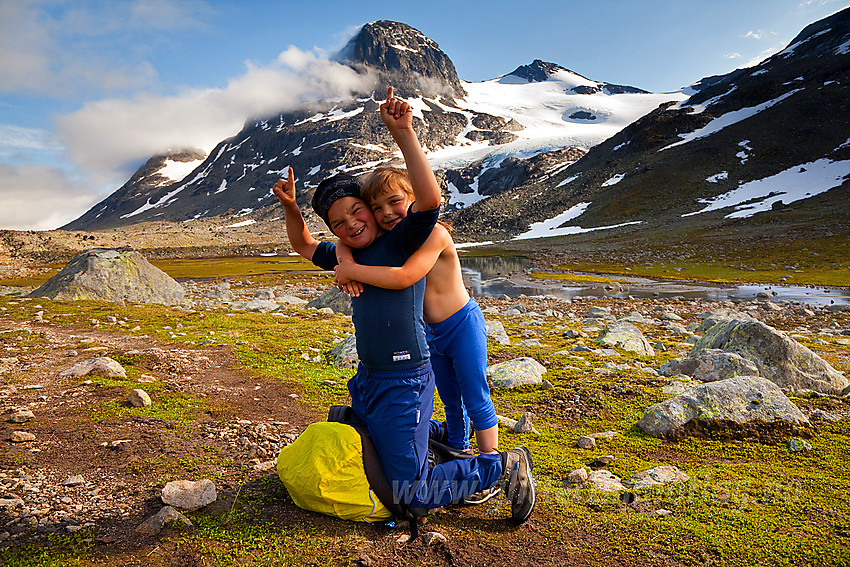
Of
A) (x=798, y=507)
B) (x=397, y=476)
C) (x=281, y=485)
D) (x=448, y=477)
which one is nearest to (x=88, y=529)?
(x=281, y=485)

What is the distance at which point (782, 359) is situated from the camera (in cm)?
916

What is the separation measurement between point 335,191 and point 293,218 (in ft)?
3.54

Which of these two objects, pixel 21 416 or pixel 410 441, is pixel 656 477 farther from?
pixel 21 416

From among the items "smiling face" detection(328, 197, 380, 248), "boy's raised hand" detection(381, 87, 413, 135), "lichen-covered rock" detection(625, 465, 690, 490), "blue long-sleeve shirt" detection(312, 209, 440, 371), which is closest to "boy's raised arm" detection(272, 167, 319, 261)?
"smiling face" detection(328, 197, 380, 248)

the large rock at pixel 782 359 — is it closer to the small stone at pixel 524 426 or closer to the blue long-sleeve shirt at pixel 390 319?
the small stone at pixel 524 426

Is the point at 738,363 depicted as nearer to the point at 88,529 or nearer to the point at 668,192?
the point at 88,529

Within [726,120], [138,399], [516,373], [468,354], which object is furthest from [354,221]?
A: [726,120]

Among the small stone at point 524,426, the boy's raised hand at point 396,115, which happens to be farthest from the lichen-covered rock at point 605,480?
the boy's raised hand at point 396,115

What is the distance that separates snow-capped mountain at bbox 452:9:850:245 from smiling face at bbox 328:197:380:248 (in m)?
75.5

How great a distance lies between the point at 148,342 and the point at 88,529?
9757mm

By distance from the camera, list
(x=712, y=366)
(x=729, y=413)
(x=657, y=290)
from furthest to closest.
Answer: (x=657, y=290)
(x=712, y=366)
(x=729, y=413)

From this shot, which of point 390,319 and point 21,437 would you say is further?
point 21,437

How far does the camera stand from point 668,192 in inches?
4382

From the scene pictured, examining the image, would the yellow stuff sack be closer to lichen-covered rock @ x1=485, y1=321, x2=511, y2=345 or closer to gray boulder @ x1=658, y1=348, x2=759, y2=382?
gray boulder @ x1=658, y1=348, x2=759, y2=382
